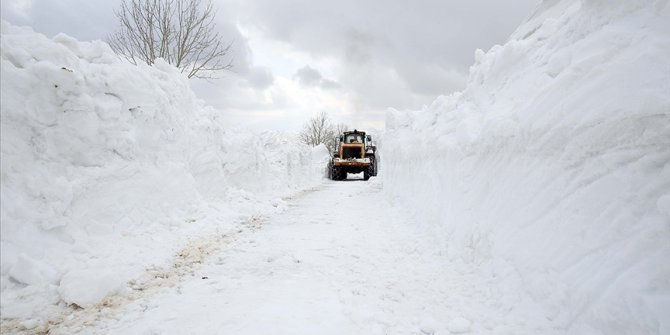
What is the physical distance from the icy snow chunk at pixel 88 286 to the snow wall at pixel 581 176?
3.74m

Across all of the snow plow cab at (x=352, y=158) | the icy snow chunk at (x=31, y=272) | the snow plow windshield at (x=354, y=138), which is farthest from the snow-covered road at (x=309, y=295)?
the snow plow windshield at (x=354, y=138)

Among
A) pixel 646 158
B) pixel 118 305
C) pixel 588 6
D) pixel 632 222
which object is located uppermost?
pixel 588 6

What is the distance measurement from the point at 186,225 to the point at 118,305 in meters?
2.76

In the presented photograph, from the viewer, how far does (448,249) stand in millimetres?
4824

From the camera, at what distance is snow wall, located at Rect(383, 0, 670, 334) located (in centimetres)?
229

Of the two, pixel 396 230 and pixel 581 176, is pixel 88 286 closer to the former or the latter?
pixel 581 176

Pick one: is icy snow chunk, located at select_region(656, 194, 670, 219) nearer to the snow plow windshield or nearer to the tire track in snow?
the tire track in snow

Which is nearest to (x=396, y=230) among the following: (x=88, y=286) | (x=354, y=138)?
(x=88, y=286)

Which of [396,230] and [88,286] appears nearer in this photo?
[88,286]

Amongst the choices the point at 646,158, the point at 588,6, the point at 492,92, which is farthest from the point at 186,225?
the point at 588,6

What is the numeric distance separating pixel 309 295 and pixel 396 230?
3373mm

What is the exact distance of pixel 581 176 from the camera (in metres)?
2.97

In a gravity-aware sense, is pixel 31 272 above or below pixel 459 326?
above

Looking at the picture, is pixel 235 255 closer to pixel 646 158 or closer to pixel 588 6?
pixel 646 158
